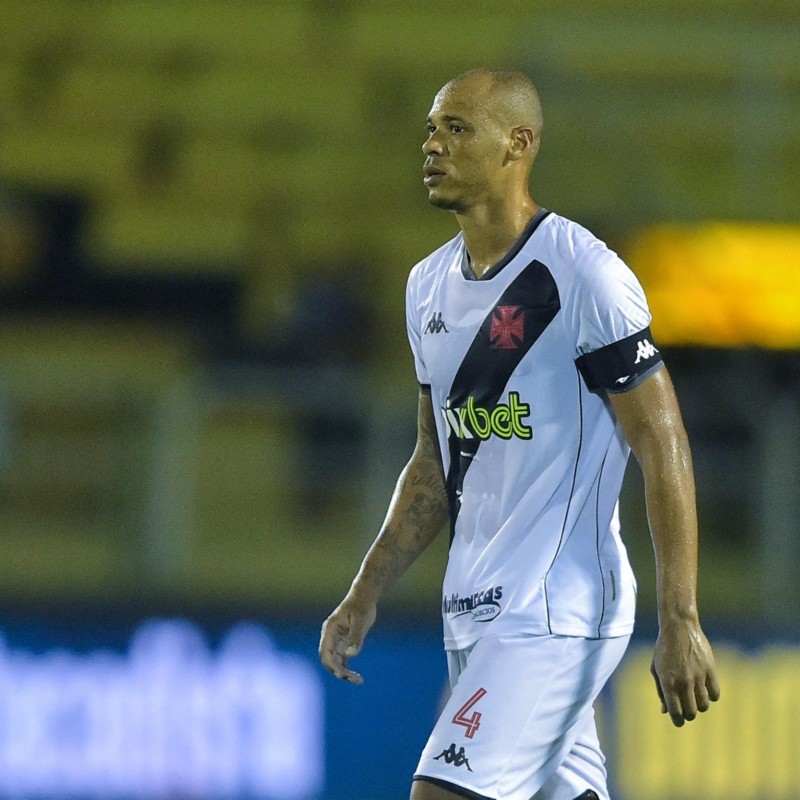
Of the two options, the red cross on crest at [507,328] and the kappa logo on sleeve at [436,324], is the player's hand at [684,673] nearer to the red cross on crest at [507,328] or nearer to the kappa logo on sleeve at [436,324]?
the red cross on crest at [507,328]

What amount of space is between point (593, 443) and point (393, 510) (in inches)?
24.2

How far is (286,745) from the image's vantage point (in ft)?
22.4

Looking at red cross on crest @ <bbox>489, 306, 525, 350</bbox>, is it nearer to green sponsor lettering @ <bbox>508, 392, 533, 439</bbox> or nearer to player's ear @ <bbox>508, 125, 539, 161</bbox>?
green sponsor lettering @ <bbox>508, 392, 533, 439</bbox>

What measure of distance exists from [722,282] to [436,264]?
17.9 ft

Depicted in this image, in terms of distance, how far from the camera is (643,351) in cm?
323

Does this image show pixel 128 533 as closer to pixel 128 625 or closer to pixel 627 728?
pixel 128 625

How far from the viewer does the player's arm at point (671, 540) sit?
2.97m

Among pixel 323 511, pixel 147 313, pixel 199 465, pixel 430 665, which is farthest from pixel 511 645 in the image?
pixel 147 313

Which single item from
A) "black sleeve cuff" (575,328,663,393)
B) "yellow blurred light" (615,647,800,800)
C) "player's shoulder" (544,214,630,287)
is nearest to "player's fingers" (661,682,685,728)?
"black sleeve cuff" (575,328,663,393)

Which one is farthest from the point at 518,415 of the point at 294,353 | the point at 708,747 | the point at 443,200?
the point at 294,353

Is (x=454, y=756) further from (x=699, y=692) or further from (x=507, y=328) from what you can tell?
(x=507, y=328)

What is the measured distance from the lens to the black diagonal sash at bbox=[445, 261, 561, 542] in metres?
3.35

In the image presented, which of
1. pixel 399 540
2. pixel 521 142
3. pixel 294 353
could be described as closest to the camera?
pixel 521 142

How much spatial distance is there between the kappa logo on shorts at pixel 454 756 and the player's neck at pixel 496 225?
101cm
